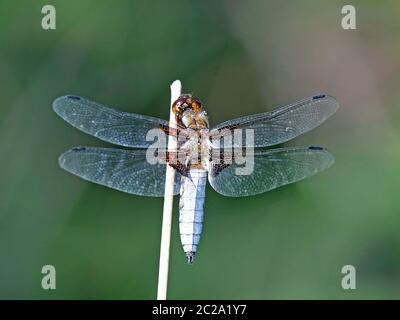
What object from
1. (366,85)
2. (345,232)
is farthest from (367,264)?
(366,85)

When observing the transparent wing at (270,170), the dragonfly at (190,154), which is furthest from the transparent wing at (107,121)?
the transparent wing at (270,170)

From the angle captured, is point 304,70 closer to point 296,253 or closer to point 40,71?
point 296,253

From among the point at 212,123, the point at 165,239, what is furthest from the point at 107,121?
the point at 212,123

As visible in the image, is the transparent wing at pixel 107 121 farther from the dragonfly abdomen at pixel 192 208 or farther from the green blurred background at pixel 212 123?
the green blurred background at pixel 212 123

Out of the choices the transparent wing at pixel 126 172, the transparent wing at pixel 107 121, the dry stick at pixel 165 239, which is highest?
the transparent wing at pixel 107 121

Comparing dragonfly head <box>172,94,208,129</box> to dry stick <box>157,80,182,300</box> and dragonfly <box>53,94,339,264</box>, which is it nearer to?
dragonfly <box>53,94,339,264</box>

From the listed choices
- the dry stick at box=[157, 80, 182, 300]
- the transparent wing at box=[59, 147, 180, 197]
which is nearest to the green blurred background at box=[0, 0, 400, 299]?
the transparent wing at box=[59, 147, 180, 197]

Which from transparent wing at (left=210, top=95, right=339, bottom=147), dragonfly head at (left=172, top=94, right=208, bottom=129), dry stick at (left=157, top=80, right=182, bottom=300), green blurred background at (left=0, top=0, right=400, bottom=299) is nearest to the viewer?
dry stick at (left=157, top=80, right=182, bottom=300)
